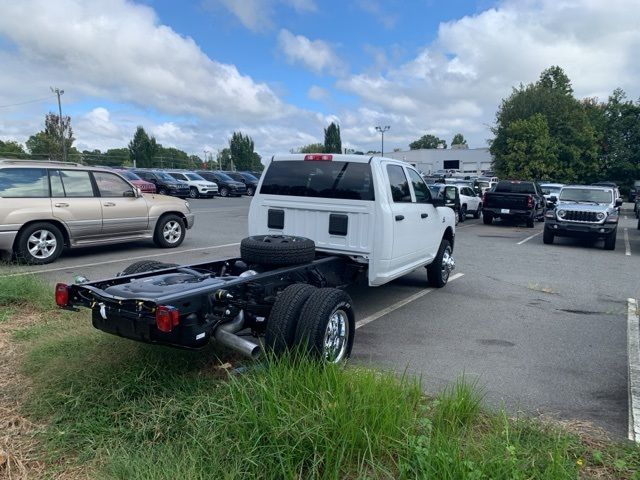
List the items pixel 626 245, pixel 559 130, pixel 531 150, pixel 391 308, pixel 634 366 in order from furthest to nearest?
pixel 559 130 < pixel 531 150 < pixel 626 245 < pixel 391 308 < pixel 634 366

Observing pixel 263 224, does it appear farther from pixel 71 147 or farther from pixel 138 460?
pixel 71 147

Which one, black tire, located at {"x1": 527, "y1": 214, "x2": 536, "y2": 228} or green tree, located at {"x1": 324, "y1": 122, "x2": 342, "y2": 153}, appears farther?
green tree, located at {"x1": 324, "y1": 122, "x2": 342, "y2": 153}

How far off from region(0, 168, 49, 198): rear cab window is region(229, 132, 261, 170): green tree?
2473 inches

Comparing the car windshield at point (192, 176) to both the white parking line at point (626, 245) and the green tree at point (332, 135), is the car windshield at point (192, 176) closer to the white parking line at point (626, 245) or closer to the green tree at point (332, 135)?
the white parking line at point (626, 245)

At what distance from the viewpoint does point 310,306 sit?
13.6 ft

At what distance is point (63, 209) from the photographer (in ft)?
30.3

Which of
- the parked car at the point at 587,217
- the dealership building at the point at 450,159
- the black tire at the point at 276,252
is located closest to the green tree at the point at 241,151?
the dealership building at the point at 450,159

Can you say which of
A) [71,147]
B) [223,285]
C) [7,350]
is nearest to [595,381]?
[223,285]

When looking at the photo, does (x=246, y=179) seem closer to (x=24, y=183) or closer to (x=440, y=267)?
(x=24, y=183)

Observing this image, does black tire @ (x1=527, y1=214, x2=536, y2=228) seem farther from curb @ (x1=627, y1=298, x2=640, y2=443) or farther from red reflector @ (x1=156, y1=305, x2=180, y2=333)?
red reflector @ (x1=156, y1=305, x2=180, y2=333)

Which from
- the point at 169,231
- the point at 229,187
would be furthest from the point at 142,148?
the point at 169,231

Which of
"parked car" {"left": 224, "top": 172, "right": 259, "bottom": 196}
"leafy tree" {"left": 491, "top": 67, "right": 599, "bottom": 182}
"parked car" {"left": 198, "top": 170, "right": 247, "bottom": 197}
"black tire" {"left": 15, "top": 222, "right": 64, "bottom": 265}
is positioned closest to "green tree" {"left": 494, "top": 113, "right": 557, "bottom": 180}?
"leafy tree" {"left": 491, "top": 67, "right": 599, "bottom": 182}

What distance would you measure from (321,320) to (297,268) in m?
1.08

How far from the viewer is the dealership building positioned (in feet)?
303
